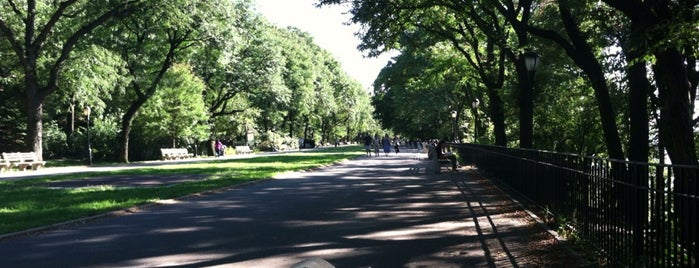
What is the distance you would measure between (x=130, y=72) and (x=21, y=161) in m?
12.1

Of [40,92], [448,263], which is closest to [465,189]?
[448,263]

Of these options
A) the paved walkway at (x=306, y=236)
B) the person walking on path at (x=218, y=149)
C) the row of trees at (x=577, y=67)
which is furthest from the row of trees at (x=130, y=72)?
the paved walkway at (x=306, y=236)

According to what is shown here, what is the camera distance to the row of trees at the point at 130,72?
103 feet

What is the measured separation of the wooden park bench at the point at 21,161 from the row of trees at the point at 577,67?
17647 millimetres

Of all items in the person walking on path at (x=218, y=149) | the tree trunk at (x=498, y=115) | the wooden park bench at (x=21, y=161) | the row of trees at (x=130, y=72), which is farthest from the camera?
the person walking on path at (x=218, y=149)

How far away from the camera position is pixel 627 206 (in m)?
6.24

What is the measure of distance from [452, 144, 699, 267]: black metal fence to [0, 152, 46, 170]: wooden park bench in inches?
1017

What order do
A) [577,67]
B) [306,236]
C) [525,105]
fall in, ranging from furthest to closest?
[577,67]
[525,105]
[306,236]

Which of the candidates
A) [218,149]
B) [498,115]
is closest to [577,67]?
[498,115]

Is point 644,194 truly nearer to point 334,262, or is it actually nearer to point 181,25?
point 334,262

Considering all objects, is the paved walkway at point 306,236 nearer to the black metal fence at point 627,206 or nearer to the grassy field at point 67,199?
the black metal fence at point 627,206

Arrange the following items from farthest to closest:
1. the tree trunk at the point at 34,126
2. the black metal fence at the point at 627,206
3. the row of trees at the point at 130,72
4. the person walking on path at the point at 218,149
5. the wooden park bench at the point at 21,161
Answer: the person walking on path at the point at 218,149 < the row of trees at the point at 130,72 < the tree trunk at the point at 34,126 < the wooden park bench at the point at 21,161 < the black metal fence at the point at 627,206

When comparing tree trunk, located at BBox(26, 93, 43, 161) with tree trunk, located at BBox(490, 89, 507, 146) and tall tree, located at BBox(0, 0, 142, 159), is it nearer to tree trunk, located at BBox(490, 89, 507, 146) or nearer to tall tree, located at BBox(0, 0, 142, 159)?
tall tree, located at BBox(0, 0, 142, 159)

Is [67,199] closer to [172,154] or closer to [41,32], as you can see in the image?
→ [41,32]
